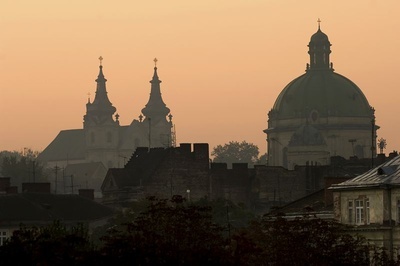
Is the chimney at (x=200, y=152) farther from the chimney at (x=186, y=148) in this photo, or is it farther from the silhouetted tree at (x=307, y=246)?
the silhouetted tree at (x=307, y=246)

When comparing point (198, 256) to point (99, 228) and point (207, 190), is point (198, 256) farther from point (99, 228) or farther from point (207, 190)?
point (207, 190)

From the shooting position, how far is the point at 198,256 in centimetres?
5928

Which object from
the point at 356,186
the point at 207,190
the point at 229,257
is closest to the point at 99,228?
the point at 356,186

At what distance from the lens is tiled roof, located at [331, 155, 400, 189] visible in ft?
284

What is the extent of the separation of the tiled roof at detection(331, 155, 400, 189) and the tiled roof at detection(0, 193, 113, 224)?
30293 mm

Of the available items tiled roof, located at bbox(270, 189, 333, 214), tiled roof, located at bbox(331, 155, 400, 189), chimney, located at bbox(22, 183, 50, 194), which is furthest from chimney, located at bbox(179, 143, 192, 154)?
tiled roof, located at bbox(331, 155, 400, 189)

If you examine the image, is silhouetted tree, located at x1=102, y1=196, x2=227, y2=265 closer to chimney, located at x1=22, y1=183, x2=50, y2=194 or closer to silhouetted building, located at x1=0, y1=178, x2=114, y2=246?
silhouetted building, located at x1=0, y1=178, x2=114, y2=246

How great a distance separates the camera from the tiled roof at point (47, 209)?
119m

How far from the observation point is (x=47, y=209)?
403ft

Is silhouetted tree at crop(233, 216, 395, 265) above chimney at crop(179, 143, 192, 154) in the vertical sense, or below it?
below

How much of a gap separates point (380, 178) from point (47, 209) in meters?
38.8

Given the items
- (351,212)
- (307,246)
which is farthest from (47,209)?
(307,246)

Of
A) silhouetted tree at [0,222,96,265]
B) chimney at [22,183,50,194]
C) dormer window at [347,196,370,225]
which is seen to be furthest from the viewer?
chimney at [22,183,50,194]

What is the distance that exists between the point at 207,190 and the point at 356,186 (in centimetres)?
8641
